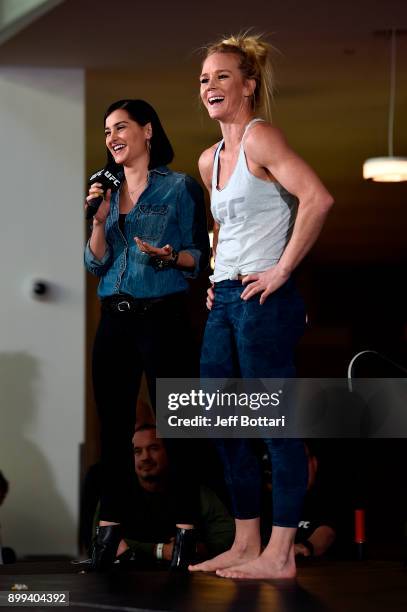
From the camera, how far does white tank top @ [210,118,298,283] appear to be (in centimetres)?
283

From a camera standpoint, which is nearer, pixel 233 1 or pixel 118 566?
pixel 118 566

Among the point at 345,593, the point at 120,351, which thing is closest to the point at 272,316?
the point at 120,351

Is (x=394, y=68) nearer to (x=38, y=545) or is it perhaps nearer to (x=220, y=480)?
(x=220, y=480)

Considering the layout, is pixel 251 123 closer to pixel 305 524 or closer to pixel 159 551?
pixel 159 551

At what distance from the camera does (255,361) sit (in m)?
2.79

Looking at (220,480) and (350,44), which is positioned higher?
(350,44)

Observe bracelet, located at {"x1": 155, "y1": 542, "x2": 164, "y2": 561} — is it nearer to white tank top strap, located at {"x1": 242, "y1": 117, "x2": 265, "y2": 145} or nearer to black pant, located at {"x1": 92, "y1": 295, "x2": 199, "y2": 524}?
black pant, located at {"x1": 92, "y1": 295, "x2": 199, "y2": 524}

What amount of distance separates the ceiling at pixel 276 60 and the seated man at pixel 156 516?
166 cm

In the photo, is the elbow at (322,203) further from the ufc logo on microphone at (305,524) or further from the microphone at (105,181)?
the ufc logo on microphone at (305,524)

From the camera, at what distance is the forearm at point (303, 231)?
2752 millimetres

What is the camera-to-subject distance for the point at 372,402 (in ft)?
20.8

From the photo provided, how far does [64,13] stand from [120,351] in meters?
1.89

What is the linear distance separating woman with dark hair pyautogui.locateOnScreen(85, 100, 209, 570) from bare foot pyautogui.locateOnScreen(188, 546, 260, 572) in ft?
0.34

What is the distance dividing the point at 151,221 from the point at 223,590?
3.42 ft
